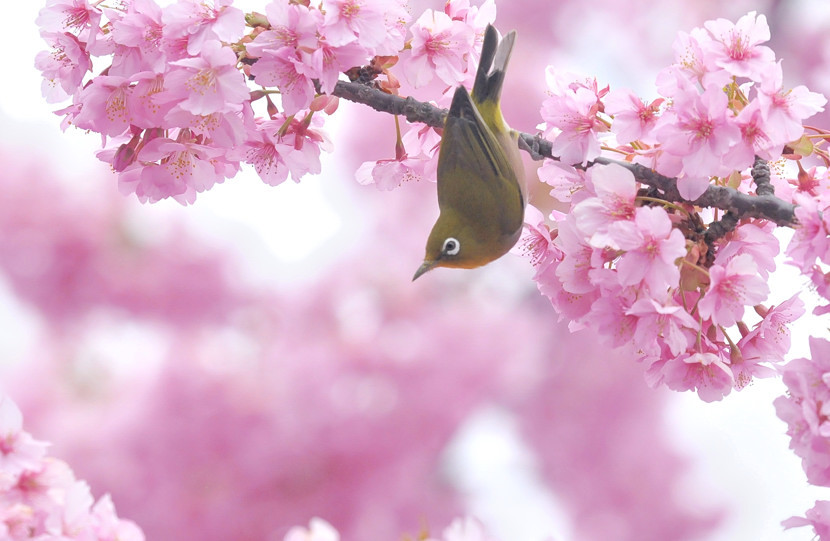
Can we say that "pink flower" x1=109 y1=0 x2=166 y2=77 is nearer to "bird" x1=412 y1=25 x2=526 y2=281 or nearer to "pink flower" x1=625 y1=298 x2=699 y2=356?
"bird" x1=412 y1=25 x2=526 y2=281

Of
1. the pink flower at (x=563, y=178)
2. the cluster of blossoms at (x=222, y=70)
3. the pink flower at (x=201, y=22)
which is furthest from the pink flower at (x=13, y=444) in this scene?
the pink flower at (x=563, y=178)

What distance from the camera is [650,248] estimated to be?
39 cm

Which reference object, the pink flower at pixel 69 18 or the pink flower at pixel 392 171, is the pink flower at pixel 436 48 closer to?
the pink flower at pixel 392 171

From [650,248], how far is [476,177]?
0.32 feet

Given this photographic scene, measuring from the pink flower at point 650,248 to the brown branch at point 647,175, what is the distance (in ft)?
0.13

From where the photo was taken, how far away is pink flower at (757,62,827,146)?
1.32ft

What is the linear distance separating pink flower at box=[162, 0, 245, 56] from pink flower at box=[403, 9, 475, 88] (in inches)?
4.3

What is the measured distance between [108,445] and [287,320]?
57 centimetres

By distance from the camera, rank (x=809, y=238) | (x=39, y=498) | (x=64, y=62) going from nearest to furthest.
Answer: (x=809, y=238)
(x=64, y=62)
(x=39, y=498)

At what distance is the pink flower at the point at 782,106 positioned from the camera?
40cm

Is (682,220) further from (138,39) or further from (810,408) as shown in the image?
(138,39)

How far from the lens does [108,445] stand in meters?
2.00

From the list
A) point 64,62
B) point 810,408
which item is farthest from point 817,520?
point 64,62

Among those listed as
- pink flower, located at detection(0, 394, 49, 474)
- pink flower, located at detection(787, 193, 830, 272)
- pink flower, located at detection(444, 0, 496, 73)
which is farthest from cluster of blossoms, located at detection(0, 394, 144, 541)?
pink flower, located at detection(787, 193, 830, 272)
